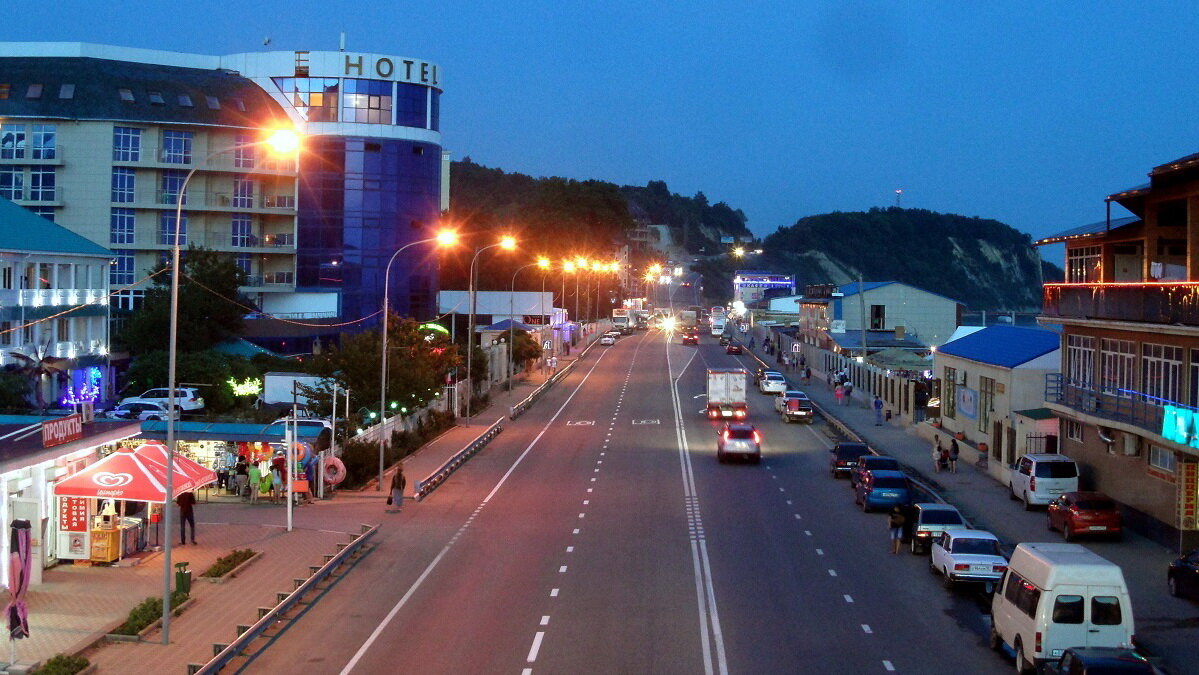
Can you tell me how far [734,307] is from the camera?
197125 mm

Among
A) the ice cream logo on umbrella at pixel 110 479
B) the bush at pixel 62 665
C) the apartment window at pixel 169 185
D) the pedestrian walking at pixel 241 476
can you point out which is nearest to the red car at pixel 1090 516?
the ice cream logo on umbrella at pixel 110 479

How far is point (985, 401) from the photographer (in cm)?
4309

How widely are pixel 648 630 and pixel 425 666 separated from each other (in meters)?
4.17

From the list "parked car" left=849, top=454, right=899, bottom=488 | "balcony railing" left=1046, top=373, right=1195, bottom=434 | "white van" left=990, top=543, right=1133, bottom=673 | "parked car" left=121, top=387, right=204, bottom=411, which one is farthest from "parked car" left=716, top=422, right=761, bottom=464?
"white van" left=990, top=543, right=1133, bottom=673

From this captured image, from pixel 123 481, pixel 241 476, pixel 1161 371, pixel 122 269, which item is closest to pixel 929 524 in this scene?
pixel 1161 371

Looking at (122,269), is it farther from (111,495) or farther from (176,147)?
(111,495)

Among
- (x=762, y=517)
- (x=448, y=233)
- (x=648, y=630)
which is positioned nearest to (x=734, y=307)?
(x=448, y=233)

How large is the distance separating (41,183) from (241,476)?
4969 centimetres

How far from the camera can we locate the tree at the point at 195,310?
198 feet

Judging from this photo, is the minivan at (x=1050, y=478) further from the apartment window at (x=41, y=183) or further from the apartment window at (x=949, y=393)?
the apartment window at (x=41, y=183)

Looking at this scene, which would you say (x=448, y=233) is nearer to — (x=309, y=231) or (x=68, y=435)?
(x=68, y=435)

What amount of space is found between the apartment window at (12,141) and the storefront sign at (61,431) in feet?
187

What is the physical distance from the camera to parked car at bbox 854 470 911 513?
32.3m

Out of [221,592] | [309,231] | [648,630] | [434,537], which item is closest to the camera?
[648,630]
